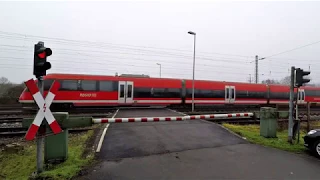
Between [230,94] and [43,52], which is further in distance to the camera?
[230,94]

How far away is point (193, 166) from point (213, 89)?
18886 mm

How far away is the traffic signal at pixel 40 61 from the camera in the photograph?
16.1 feet

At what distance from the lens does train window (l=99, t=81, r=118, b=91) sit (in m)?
19.9

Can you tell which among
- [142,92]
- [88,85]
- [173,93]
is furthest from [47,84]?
[173,93]

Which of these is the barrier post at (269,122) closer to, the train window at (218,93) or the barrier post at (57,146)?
the barrier post at (57,146)

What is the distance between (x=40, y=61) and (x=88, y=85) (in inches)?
586

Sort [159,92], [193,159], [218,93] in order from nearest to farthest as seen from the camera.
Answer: [193,159] < [159,92] < [218,93]

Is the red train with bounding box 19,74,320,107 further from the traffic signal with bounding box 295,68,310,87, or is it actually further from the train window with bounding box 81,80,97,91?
the traffic signal with bounding box 295,68,310,87

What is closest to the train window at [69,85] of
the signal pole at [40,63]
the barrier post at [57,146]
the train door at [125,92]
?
the train door at [125,92]

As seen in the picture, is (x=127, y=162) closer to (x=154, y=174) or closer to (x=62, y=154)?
(x=154, y=174)

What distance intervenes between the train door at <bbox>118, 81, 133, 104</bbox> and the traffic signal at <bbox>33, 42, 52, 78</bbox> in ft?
50.9

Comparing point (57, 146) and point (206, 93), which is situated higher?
point (206, 93)

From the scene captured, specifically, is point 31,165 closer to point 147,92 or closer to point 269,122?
point 269,122

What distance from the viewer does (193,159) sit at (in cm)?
609
